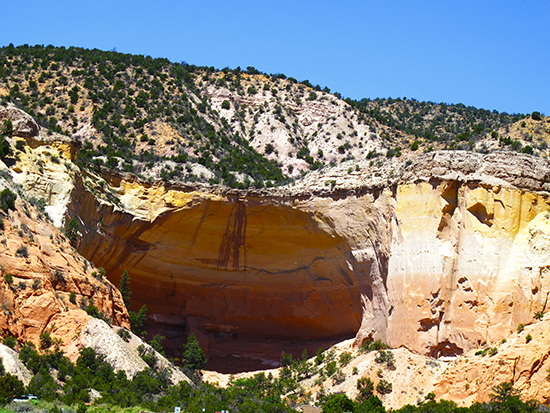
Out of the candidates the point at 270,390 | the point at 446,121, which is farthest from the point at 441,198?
the point at 446,121

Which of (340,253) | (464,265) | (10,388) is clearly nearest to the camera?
(10,388)

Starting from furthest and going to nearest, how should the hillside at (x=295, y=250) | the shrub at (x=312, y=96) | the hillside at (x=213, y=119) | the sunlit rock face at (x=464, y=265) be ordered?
the shrub at (x=312, y=96) → the hillside at (x=213, y=119) → the sunlit rock face at (x=464, y=265) → the hillside at (x=295, y=250)

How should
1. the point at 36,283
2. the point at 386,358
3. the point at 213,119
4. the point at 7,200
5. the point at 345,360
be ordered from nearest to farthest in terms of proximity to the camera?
the point at 36,283 < the point at 7,200 < the point at 386,358 < the point at 345,360 < the point at 213,119

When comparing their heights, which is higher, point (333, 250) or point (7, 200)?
point (333, 250)

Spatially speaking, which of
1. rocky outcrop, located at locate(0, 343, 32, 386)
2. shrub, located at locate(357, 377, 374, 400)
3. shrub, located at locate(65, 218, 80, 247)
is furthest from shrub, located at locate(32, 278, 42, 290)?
shrub, located at locate(357, 377, 374, 400)

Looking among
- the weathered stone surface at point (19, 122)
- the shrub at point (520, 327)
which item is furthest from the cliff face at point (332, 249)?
the weathered stone surface at point (19, 122)

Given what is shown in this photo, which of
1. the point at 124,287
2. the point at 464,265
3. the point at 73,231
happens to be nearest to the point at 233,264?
the point at 124,287

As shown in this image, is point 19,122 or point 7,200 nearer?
point 7,200

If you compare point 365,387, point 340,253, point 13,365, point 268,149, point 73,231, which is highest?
point 268,149

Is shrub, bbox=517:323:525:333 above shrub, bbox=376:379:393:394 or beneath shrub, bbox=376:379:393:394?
above

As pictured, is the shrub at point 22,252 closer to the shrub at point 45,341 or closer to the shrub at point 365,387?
the shrub at point 45,341

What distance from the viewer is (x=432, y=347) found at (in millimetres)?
34938

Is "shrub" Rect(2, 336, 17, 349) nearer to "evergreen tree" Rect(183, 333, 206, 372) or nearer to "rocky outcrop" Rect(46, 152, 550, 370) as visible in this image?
"rocky outcrop" Rect(46, 152, 550, 370)

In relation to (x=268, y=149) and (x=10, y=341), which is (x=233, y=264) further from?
(x=268, y=149)
